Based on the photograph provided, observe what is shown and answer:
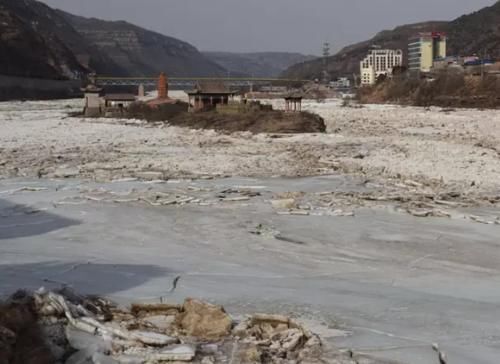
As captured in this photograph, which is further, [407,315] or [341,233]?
[341,233]

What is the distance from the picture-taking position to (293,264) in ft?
24.7

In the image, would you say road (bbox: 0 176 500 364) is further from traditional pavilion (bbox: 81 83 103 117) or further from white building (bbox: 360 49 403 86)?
white building (bbox: 360 49 403 86)

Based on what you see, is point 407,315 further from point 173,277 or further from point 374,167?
point 374,167

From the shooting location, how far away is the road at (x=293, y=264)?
527 cm

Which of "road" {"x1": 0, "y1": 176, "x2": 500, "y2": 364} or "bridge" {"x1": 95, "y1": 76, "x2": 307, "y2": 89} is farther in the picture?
"bridge" {"x1": 95, "y1": 76, "x2": 307, "y2": 89}

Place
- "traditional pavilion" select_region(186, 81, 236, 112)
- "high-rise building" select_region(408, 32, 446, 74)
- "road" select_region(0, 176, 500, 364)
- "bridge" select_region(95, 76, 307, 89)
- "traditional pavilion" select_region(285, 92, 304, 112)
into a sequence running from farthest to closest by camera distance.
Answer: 1. "high-rise building" select_region(408, 32, 446, 74)
2. "bridge" select_region(95, 76, 307, 89)
3. "traditional pavilion" select_region(186, 81, 236, 112)
4. "traditional pavilion" select_region(285, 92, 304, 112)
5. "road" select_region(0, 176, 500, 364)

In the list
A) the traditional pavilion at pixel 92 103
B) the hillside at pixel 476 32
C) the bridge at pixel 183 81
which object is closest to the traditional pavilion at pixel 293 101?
the traditional pavilion at pixel 92 103

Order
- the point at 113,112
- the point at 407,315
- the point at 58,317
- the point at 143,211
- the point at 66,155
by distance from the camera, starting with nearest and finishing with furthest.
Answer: the point at 58,317, the point at 407,315, the point at 143,211, the point at 66,155, the point at 113,112

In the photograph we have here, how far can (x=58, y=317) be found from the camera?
484 cm

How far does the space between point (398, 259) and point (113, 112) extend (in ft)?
147

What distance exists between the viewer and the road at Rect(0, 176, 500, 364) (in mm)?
5270

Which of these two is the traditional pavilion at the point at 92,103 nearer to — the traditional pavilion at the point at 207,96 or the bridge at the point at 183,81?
the traditional pavilion at the point at 207,96

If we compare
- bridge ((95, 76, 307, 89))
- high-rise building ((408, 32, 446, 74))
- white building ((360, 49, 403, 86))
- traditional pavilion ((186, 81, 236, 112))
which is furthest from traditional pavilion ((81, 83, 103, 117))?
white building ((360, 49, 403, 86))

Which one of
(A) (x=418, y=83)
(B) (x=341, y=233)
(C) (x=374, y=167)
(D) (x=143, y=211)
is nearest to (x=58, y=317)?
(B) (x=341, y=233)
